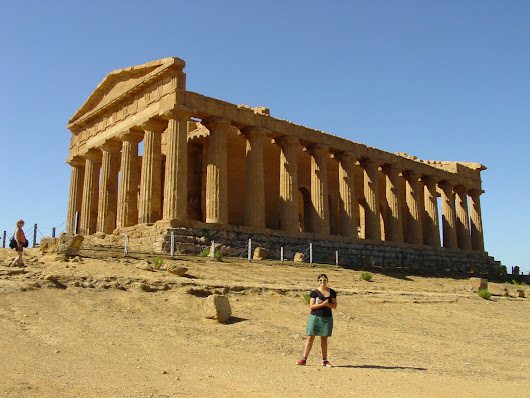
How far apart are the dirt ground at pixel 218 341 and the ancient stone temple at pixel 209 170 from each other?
9.25 m

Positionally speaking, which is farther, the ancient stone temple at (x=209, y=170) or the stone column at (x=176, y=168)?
the ancient stone temple at (x=209, y=170)

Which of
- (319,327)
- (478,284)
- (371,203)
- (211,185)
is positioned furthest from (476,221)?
(319,327)

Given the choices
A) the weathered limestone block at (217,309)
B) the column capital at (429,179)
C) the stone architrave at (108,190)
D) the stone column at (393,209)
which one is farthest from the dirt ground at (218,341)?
the column capital at (429,179)

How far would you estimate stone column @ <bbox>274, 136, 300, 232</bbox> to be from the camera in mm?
29922

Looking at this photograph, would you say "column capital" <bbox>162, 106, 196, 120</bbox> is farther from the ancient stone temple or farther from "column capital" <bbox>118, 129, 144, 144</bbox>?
"column capital" <bbox>118, 129, 144, 144</bbox>

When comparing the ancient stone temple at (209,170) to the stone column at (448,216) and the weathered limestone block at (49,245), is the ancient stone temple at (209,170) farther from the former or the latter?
the weathered limestone block at (49,245)

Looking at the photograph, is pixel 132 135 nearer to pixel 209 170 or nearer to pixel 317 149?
pixel 209 170

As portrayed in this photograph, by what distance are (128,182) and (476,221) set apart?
29488 mm

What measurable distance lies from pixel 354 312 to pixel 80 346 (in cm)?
809

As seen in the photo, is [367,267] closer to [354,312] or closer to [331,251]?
[331,251]

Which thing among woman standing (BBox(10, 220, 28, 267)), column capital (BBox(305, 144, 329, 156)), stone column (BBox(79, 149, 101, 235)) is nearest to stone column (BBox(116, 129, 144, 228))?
stone column (BBox(79, 149, 101, 235))

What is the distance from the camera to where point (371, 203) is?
35.9 m

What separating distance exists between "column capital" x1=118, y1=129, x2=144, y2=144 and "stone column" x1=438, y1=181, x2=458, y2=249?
2423 centimetres

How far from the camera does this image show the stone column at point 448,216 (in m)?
42.5
